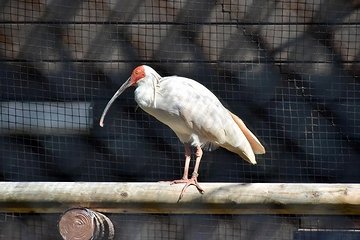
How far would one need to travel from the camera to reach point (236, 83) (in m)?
2.13

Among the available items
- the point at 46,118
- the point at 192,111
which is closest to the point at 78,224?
the point at 192,111

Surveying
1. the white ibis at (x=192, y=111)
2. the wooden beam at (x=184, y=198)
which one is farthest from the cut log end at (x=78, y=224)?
the white ibis at (x=192, y=111)

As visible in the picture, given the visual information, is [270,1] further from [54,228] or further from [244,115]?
[54,228]

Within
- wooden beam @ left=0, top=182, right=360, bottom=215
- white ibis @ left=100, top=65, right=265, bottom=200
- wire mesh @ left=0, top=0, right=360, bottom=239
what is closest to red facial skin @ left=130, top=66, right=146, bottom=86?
white ibis @ left=100, top=65, right=265, bottom=200

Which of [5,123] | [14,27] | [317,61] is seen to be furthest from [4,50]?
[317,61]

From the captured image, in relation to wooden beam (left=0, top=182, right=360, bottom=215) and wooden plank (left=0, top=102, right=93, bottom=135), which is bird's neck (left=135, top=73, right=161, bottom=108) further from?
wooden beam (left=0, top=182, right=360, bottom=215)

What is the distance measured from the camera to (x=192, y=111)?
191 cm

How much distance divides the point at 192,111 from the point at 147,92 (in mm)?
124

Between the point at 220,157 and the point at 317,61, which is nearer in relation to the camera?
the point at 317,61

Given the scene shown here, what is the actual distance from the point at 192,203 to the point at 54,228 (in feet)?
2.97

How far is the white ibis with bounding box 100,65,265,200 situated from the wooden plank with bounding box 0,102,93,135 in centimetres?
21

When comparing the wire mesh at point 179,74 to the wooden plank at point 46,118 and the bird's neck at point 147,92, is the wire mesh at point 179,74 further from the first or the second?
the bird's neck at point 147,92

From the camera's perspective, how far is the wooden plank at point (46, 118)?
2.16m

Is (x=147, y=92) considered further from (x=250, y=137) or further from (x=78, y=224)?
(x=78, y=224)
